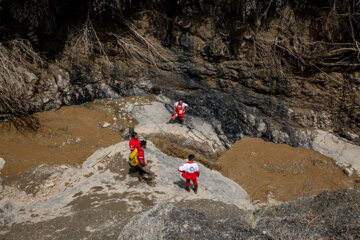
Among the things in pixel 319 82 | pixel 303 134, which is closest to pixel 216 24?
pixel 319 82

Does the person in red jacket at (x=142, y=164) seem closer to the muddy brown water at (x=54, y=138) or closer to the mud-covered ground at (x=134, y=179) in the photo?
the mud-covered ground at (x=134, y=179)

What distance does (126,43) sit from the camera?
10.0 meters

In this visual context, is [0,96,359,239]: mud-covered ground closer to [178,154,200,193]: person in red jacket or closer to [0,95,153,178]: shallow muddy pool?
[0,95,153,178]: shallow muddy pool

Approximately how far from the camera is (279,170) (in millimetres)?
8469

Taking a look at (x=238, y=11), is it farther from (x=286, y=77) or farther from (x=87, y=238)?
(x=87, y=238)

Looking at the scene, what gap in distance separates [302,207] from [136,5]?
29.2 ft

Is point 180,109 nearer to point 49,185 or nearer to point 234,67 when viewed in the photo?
point 234,67

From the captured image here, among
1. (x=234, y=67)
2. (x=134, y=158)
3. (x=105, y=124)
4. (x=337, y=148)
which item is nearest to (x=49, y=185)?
(x=134, y=158)

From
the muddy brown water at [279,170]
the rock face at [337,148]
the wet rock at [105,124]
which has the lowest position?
the muddy brown water at [279,170]

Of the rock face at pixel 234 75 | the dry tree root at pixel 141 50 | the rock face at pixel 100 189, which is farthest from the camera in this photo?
the dry tree root at pixel 141 50

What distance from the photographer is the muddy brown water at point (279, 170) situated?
774cm

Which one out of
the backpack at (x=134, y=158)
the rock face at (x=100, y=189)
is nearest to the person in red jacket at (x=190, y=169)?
the rock face at (x=100, y=189)

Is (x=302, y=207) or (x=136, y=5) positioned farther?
(x=136, y=5)

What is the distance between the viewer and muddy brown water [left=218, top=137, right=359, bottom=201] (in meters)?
7.74
